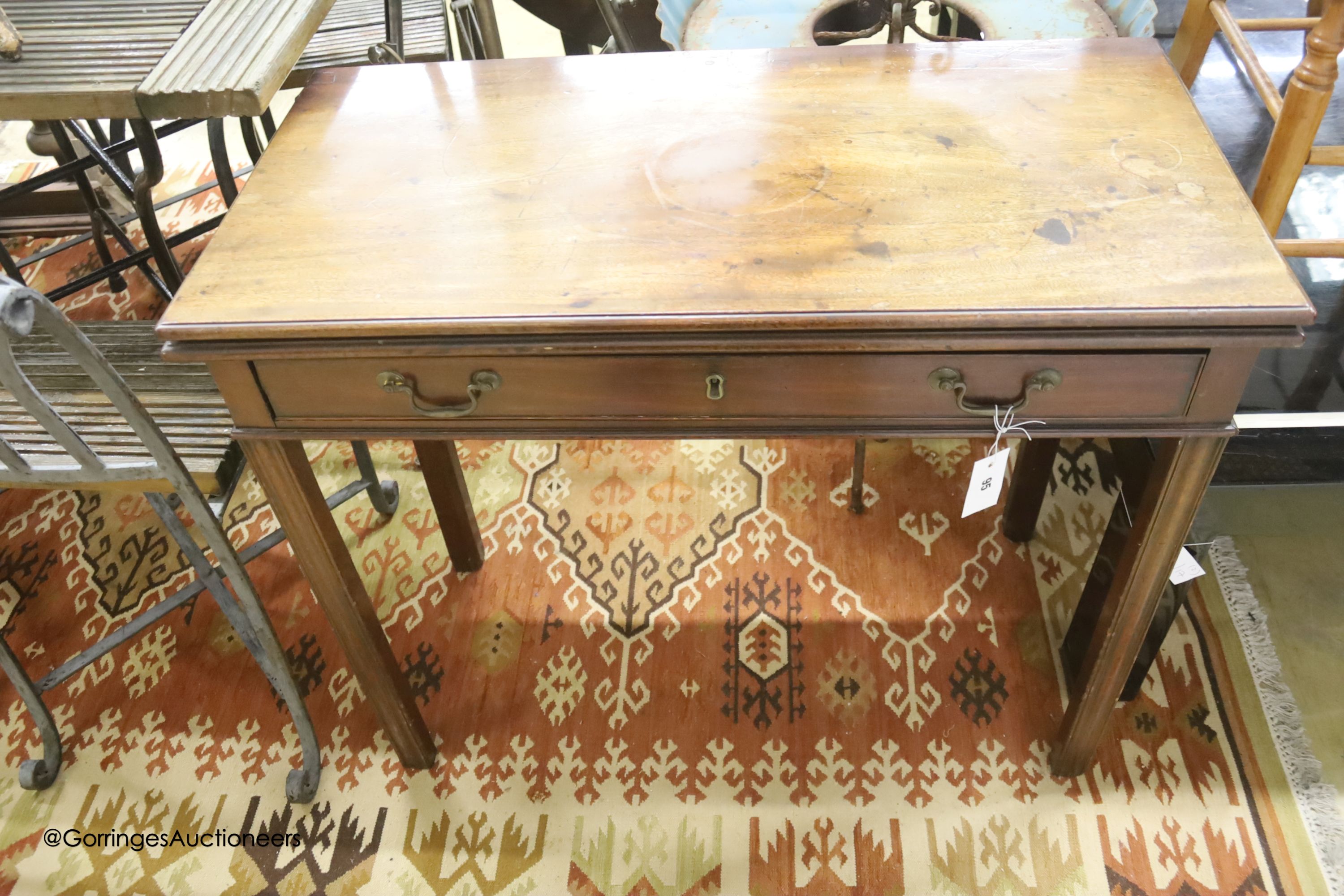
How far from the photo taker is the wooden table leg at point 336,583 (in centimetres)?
107

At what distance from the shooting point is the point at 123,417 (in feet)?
4.00

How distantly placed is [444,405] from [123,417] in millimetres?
538

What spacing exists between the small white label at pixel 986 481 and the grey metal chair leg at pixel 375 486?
1125 millimetres

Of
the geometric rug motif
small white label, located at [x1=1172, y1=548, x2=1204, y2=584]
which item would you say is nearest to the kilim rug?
the geometric rug motif

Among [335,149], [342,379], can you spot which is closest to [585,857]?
[342,379]

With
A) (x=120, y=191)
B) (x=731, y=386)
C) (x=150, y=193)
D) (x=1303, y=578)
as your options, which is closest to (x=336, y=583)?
(x=731, y=386)

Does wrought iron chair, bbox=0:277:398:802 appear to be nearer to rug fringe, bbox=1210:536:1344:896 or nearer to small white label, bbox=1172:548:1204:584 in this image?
small white label, bbox=1172:548:1204:584

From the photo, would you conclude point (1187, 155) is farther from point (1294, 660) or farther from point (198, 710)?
point (198, 710)

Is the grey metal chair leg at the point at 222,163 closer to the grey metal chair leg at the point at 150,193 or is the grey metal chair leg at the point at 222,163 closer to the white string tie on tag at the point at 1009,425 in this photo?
the grey metal chair leg at the point at 150,193

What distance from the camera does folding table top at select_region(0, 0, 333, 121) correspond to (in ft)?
3.96

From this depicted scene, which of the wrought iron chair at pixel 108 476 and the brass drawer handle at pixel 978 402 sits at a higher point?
the brass drawer handle at pixel 978 402

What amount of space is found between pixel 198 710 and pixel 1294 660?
188 centimetres

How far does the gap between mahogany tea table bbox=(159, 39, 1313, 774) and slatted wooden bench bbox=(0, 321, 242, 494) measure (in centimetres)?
25

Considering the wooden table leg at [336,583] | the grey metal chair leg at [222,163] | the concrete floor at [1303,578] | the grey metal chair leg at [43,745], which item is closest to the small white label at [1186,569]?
the concrete floor at [1303,578]
